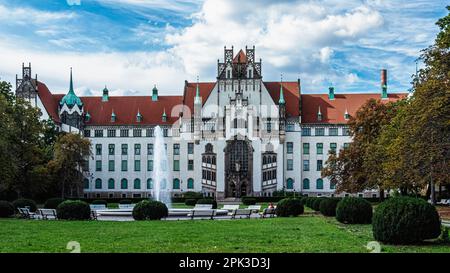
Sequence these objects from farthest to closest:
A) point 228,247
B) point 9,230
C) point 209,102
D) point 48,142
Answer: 1. point 209,102
2. point 48,142
3. point 9,230
4. point 228,247

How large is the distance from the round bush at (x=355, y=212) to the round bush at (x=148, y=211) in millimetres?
9230

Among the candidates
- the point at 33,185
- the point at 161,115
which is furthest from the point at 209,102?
the point at 33,185

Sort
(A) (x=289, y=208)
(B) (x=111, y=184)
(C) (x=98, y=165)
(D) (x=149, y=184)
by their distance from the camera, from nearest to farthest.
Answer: (A) (x=289, y=208) < (D) (x=149, y=184) < (B) (x=111, y=184) < (C) (x=98, y=165)

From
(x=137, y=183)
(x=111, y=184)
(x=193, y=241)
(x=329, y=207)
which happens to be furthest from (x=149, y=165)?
(x=193, y=241)

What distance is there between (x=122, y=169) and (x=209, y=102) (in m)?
15.1

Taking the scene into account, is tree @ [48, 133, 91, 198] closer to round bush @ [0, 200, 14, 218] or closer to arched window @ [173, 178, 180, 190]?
arched window @ [173, 178, 180, 190]

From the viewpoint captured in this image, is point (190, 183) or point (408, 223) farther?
point (190, 183)

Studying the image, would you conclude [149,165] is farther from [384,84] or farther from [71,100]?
[384,84]

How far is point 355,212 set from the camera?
95.0 feet

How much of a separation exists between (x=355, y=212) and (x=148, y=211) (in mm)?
10339

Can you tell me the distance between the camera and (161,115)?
3482 inches

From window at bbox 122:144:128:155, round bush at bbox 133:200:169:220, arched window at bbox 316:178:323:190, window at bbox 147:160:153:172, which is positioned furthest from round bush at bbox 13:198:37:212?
arched window at bbox 316:178:323:190
